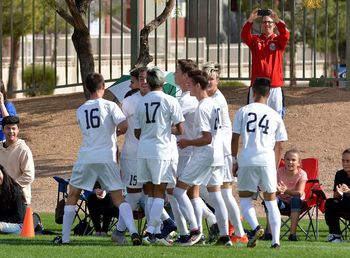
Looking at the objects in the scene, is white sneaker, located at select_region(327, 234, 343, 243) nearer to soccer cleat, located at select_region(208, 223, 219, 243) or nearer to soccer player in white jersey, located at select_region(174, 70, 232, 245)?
soccer cleat, located at select_region(208, 223, 219, 243)

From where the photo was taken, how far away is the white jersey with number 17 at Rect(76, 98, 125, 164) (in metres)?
13.8

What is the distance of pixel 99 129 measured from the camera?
13805 millimetres

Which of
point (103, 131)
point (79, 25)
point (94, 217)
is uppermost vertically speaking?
point (79, 25)

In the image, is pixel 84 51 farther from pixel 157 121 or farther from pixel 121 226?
pixel 157 121

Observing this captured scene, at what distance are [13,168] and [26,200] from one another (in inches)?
20.8

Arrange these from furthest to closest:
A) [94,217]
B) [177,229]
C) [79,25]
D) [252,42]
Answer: [79,25] < [252,42] < [94,217] < [177,229]

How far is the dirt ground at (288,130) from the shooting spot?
22.0 m

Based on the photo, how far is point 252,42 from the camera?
55.7 feet

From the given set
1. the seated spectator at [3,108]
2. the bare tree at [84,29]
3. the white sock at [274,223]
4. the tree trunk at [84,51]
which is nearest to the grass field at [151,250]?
the white sock at [274,223]

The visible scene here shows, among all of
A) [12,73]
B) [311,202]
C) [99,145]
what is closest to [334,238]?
[311,202]

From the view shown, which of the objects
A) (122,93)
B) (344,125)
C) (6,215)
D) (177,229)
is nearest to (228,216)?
(177,229)

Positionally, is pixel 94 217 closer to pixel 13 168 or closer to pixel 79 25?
pixel 13 168

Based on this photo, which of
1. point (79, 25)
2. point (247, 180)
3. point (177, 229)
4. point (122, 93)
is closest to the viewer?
point (247, 180)

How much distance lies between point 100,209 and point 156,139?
246 centimetres
